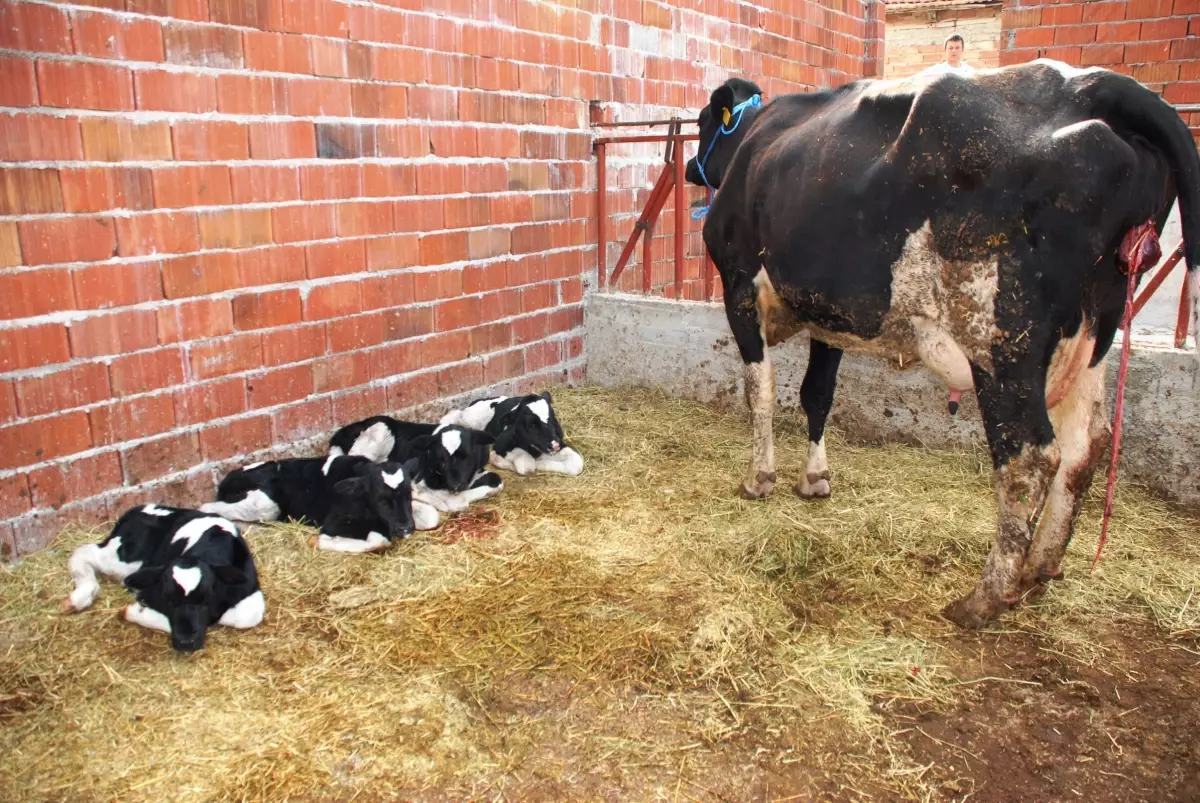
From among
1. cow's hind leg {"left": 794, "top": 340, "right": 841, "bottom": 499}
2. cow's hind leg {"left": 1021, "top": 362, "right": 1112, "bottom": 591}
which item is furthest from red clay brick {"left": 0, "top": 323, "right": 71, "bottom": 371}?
cow's hind leg {"left": 1021, "top": 362, "right": 1112, "bottom": 591}

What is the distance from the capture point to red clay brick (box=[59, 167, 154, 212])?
12.0 ft

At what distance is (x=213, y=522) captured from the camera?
3535 mm

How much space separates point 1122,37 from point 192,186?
7530 millimetres

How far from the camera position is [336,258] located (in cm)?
482

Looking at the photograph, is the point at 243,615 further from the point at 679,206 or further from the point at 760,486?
the point at 679,206

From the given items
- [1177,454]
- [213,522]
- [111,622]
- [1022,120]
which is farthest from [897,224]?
[111,622]

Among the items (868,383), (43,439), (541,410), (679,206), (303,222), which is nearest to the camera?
(43,439)

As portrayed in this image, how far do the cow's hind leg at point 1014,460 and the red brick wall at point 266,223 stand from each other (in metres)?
3.29

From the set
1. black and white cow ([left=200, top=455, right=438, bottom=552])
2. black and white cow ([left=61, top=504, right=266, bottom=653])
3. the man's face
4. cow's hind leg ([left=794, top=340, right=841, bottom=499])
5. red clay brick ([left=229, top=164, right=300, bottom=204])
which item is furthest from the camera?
the man's face

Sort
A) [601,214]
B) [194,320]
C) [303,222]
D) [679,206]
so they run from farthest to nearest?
[601,214] < [679,206] < [303,222] < [194,320]

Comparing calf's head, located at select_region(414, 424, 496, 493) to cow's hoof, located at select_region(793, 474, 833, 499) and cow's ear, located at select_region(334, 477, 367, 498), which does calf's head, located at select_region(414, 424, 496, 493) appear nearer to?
cow's ear, located at select_region(334, 477, 367, 498)

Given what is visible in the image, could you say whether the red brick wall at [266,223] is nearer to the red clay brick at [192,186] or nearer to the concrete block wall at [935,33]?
the red clay brick at [192,186]

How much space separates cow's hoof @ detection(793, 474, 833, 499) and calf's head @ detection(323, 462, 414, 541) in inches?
78.3

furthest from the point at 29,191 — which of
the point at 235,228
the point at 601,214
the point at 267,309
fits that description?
the point at 601,214
